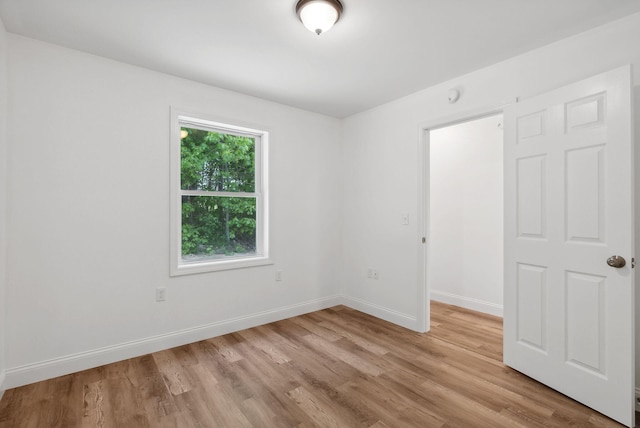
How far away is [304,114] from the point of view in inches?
151

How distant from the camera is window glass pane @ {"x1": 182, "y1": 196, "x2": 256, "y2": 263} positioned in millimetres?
3105

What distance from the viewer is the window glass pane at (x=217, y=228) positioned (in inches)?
122

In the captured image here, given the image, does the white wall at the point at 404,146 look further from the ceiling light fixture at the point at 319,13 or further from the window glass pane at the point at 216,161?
the ceiling light fixture at the point at 319,13

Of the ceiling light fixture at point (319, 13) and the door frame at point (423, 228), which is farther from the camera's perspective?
the door frame at point (423, 228)

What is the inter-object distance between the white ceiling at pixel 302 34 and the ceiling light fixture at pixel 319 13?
8 cm

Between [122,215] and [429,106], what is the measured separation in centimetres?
304

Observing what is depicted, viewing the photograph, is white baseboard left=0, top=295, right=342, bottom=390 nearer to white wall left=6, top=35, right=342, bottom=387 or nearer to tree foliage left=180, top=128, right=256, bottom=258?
white wall left=6, top=35, right=342, bottom=387

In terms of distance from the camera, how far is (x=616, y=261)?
5.94 ft

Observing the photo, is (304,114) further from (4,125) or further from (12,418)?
(12,418)

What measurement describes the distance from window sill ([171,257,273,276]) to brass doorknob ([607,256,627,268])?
2.85 meters

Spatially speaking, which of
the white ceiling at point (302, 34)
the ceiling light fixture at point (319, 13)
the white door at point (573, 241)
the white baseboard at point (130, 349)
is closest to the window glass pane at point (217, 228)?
the white baseboard at point (130, 349)

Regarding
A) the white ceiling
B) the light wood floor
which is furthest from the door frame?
the white ceiling

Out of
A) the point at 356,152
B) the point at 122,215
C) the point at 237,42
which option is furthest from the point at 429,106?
the point at 122,215

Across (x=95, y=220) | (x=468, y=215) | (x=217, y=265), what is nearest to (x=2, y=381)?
(x=95, y=220)
